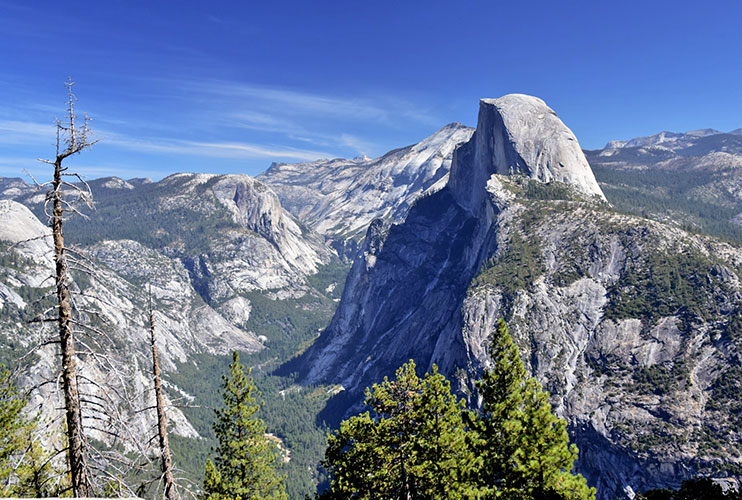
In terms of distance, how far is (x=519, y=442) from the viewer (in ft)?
85.0

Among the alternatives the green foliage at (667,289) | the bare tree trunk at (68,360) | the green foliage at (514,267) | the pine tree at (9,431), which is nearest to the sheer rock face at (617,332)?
the green foliage at (667,289)

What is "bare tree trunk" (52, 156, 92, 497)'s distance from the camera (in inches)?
541

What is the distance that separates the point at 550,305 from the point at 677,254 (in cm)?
4031

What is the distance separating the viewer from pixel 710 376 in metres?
102

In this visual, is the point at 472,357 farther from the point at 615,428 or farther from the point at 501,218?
the point at 501,218

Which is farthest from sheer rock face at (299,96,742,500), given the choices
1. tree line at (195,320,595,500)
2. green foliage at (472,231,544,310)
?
tree line at (195,320,595,500)

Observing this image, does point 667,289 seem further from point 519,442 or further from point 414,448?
point 414,448

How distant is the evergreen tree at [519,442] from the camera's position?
2441 cm

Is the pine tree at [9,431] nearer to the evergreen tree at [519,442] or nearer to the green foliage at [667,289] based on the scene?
the evergreen tree at [519,442]

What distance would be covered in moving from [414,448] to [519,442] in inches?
240

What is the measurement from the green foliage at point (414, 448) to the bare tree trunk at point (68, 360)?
53.2ft

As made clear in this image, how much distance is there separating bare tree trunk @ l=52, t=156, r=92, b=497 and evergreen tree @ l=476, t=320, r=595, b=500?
67.5ft

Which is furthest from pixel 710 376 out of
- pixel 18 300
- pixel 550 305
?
pixel 18 300

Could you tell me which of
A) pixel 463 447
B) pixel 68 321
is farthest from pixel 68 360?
pixel 463 447
